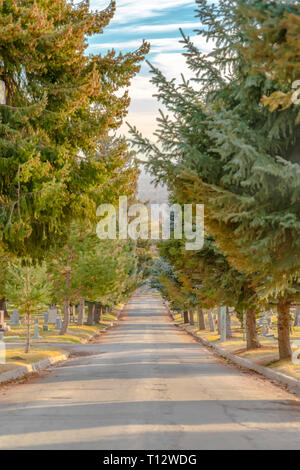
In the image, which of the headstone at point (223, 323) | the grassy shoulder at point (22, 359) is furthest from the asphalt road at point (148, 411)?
the headstone at point (223, 323)

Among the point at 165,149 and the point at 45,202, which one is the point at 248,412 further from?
the point at 45,202

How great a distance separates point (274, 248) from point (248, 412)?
2881mm

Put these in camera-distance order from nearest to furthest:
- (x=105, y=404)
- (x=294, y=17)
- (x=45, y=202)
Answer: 1. (x=294, y=17)
2. (x=105, y=404)
3. (x=45, y=202)

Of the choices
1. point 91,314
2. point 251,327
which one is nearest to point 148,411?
point 251,327

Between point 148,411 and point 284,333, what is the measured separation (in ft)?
39.3

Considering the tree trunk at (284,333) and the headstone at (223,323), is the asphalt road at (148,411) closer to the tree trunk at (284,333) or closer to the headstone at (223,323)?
the tree trunk at (284,333)

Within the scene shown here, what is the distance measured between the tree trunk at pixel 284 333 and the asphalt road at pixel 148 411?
2.07m

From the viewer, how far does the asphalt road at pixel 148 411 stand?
8531 millimetres

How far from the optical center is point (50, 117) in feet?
56.3

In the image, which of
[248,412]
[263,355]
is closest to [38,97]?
[248,412]

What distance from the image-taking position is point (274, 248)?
38.9 ft

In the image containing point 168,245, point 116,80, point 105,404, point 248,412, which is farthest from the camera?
point 168,245

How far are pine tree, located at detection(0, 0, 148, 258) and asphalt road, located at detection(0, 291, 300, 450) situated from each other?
164 inches

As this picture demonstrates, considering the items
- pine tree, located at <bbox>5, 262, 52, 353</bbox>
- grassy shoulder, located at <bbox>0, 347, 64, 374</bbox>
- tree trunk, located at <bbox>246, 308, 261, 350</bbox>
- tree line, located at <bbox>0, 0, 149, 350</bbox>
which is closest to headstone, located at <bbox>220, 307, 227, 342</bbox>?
tree trunk, located at <bbox>246, 308, 261, 350</bbox>
